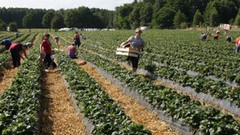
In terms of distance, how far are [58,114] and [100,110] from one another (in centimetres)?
204

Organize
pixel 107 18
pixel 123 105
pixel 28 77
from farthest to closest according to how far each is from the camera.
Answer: pixel 107 18 → pixel 28 77 → pixel 123 105

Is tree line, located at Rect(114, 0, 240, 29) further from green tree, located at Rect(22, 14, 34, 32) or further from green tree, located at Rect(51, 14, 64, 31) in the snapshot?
green tree, located at Rect(22, 14, 34, 32)

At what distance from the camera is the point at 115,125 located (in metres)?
6.99

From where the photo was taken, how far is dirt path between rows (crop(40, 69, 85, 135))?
8328 millimetres

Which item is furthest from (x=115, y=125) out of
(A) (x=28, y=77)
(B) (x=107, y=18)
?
(B) (x=107, y=18)

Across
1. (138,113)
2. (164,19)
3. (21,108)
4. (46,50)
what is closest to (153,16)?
(164,19)

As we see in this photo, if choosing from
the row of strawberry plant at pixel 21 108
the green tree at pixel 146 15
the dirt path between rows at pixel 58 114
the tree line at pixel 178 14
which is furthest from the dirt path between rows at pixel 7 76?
the green tree at pixel 146 15

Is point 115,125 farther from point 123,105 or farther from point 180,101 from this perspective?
point 123,105

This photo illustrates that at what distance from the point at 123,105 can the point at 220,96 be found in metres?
2.90

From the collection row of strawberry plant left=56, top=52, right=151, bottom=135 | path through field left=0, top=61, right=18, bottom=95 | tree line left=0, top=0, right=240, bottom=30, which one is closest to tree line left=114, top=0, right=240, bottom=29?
tree line left=0, top=0, right=240, bottom=30

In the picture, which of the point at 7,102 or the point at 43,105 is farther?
the point at 43,105

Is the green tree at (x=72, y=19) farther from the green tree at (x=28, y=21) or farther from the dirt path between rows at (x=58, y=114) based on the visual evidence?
the dirt path between rows at (x=58, y=114)

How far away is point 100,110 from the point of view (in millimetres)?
8070

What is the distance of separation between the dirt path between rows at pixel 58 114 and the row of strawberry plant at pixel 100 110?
1.35 ft
